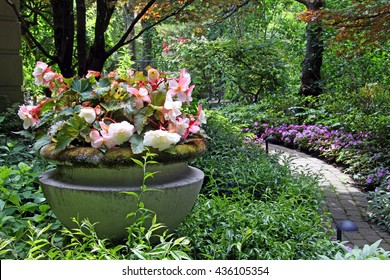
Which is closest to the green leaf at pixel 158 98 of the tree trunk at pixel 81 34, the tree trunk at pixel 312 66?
the tree trunk at pixel 81 34

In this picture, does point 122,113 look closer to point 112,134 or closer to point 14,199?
point 112,134

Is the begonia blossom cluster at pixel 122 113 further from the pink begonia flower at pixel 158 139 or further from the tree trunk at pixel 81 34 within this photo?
the tree trunk at pixel 81 34

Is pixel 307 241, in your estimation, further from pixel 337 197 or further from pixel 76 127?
pixel 337 197

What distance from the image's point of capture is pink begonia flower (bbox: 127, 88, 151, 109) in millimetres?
2205

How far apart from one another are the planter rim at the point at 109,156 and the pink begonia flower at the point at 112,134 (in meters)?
0.03

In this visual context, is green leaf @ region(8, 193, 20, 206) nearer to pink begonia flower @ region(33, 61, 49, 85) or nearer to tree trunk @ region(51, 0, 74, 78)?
pink begonia flower @ region(33, 61, 49, 85)

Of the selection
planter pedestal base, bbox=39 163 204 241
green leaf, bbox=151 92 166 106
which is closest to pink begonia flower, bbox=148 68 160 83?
green leaf, bbox=151 92 166 106

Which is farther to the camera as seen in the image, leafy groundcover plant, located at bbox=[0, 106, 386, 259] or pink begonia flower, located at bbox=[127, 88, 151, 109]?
pink begonia flower, located at bbox=[127, 88, 151, 109]

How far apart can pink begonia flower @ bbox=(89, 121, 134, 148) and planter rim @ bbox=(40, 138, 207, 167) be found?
0.10ft

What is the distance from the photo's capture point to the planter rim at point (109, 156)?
6.66ft

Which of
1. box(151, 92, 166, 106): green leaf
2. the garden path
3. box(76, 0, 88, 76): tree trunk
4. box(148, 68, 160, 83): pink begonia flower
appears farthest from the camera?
box(76, 0, 88, 76): tree trunk

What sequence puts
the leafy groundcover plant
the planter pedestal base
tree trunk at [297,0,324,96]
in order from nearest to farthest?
1. the leafy groundcover plant
2. the planter pedestal base
3. tree trunk at [297,0,324,96]

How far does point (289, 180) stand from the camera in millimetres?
3932

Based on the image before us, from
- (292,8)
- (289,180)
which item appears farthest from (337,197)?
(292,8)
